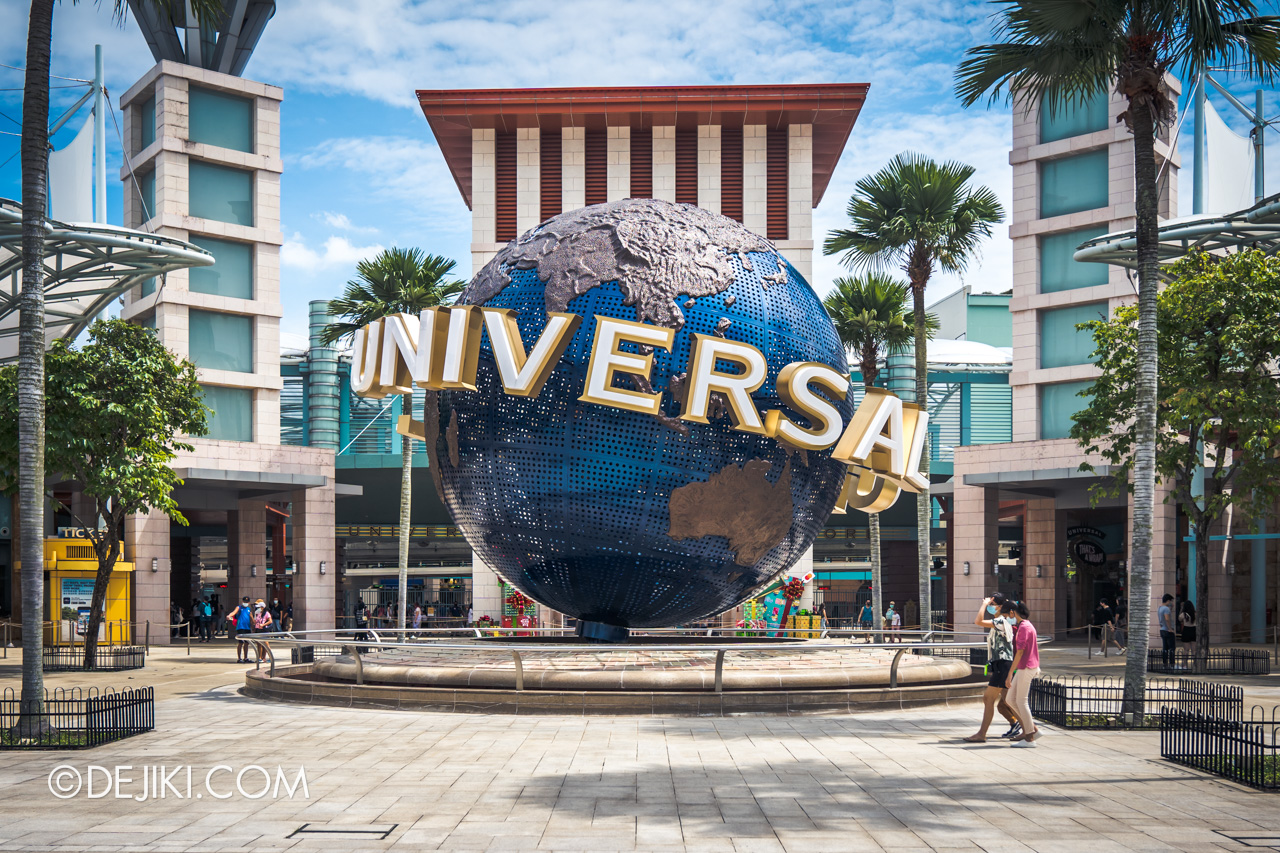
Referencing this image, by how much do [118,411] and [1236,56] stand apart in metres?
21.4

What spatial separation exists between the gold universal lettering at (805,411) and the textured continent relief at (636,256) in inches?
62.2

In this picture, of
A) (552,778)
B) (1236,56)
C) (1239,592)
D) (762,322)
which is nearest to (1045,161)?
(1239,592)

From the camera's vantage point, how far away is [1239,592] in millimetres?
37219

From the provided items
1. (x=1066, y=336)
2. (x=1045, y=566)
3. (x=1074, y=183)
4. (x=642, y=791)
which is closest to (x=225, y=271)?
(x=1066, y=336)

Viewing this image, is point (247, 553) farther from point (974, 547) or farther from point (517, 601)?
point (974, 547)

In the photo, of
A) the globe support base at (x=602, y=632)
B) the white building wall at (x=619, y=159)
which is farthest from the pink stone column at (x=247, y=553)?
the globe support base at (x=602, y=632)

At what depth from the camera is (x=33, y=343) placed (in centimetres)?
1418

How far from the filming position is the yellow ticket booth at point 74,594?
30.5 m

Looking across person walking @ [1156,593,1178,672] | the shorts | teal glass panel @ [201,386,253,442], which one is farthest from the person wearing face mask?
teal glass panel @ [201,386,253,442]

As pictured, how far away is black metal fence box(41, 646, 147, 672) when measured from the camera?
84.6 feet

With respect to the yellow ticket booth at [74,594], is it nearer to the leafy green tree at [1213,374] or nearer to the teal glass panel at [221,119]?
the teal glass panel at [221,119]

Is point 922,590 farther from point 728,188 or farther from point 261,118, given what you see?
point 261,118

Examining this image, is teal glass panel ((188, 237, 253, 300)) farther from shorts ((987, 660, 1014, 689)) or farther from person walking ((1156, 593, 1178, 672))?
shorts ((987, 660, 1014, 689))

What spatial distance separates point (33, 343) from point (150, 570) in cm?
2536
